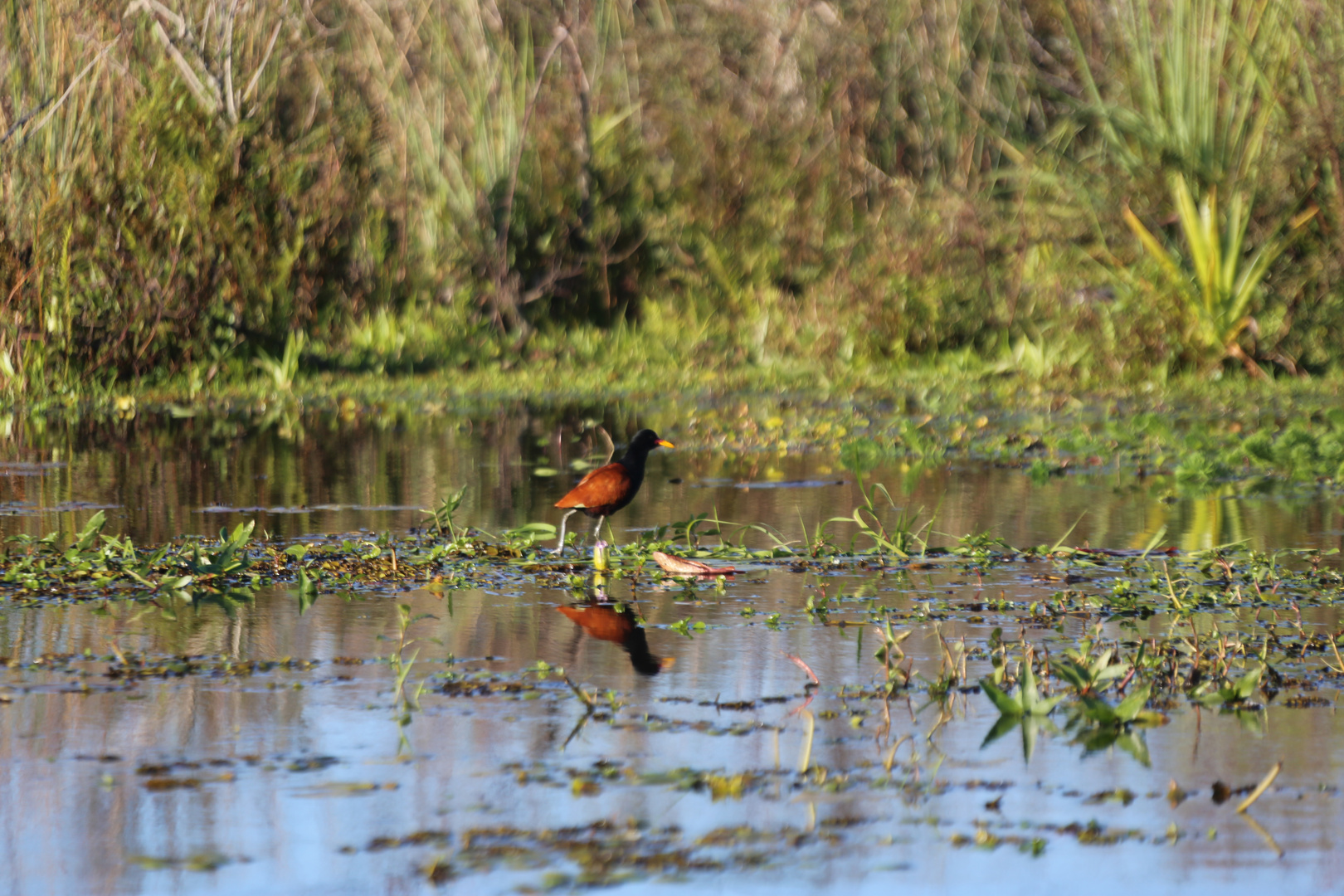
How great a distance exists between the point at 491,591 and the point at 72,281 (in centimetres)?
867

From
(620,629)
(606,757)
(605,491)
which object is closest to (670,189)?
(605,491)

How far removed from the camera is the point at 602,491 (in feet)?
26.2

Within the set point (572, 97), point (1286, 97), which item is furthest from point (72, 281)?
point (1286, 97)

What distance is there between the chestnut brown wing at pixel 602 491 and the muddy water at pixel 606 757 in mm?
545

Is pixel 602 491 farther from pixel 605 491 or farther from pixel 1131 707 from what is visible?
pixel 1131 707

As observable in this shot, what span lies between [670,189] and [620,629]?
14566mm

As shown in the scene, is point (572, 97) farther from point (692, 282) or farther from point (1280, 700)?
point (1280, 700)

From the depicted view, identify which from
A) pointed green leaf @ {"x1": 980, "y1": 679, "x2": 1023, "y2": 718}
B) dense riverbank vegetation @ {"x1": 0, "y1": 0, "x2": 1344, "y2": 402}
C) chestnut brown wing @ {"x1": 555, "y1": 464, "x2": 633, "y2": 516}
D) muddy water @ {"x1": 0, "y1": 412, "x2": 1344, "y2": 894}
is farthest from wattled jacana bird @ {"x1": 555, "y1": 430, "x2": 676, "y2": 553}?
dense riverbank vegetation @ {"x1": 0, "y1": 0, "x2": 1344, "y2": 402}

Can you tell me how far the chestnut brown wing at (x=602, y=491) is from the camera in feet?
26.2

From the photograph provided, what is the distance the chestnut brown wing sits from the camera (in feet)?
26.2

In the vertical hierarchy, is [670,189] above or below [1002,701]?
above

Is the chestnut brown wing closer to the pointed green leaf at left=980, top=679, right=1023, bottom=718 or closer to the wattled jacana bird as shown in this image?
the wattled jacana bird

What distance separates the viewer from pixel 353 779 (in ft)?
15.6

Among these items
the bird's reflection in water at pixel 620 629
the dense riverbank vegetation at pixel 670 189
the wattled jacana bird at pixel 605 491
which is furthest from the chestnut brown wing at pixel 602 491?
the dense riverbank vegetation at pixel 670 189
